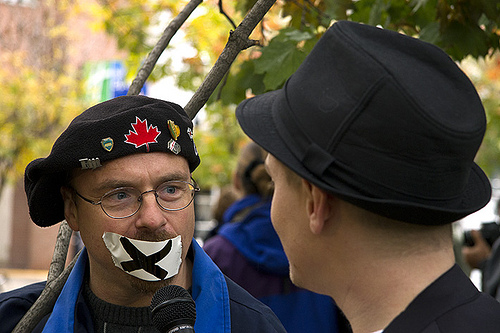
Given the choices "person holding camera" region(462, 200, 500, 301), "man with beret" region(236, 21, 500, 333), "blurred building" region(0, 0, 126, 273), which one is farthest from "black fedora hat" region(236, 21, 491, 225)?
"blurred building" region(0, 0, 126, 273)

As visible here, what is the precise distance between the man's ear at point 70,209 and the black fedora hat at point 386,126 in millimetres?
1284

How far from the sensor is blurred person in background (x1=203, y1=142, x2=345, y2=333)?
11.8 feet

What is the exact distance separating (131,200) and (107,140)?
25 cm

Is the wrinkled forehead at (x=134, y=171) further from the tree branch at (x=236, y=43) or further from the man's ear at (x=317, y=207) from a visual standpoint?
the man's ear at (x=317, y=207)

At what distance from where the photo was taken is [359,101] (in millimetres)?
1420

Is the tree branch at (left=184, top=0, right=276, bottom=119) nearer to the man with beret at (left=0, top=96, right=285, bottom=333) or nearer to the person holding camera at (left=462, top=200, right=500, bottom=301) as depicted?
the man with beret at (left=0, top=96, right=285, bottom=333)

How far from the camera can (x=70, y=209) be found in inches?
101

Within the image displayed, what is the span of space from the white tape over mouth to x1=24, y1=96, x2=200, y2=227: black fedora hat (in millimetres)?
323

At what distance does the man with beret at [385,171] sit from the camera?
4.58ft

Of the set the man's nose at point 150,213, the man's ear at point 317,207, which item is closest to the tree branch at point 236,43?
the man's nose at point 150,213

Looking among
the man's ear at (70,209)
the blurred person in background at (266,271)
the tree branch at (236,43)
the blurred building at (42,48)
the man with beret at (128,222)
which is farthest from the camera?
the blurred building at (42,48)

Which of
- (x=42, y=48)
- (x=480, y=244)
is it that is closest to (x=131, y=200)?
(x=480, y=244)

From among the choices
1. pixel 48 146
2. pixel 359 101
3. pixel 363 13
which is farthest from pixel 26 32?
pixel 359 101

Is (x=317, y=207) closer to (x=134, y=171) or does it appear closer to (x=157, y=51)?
(x=134, y=171)
